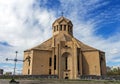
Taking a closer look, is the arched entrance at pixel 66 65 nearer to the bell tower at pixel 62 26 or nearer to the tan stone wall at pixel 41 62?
the tan stone wall at pixel 41 62

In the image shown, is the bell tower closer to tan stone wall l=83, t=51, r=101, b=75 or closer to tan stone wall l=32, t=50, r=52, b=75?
tan stone wall l=32, t=50, r=52, b=75

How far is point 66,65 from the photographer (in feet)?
176

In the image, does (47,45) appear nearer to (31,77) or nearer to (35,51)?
(35,51)

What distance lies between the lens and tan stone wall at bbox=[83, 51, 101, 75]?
54.4 metres

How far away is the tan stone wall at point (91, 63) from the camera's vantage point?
54.4 meters

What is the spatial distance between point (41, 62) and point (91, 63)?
15.4 meters

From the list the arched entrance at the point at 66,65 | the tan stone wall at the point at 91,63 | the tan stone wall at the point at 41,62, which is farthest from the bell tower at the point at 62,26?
the tan stone wall at the point at 91,63

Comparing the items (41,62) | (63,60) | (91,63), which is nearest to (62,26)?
(63,60)

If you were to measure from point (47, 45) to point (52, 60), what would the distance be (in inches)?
258

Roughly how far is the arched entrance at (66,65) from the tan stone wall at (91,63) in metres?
5.31

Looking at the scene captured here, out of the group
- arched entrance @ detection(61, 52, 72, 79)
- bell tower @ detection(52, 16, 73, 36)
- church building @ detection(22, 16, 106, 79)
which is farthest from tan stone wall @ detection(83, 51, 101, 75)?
bell tower @ detection(52, 16, 73, 36)

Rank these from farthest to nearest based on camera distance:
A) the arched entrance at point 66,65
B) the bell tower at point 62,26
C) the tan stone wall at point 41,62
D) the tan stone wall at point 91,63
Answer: the bell tower at point 62,26 → the tan stone wall at point 91,63 → the tan stone wall at point 41,62 → the arched entrance at point 66,65

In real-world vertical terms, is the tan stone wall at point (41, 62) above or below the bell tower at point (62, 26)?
below

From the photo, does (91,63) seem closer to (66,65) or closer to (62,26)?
(66,65)
